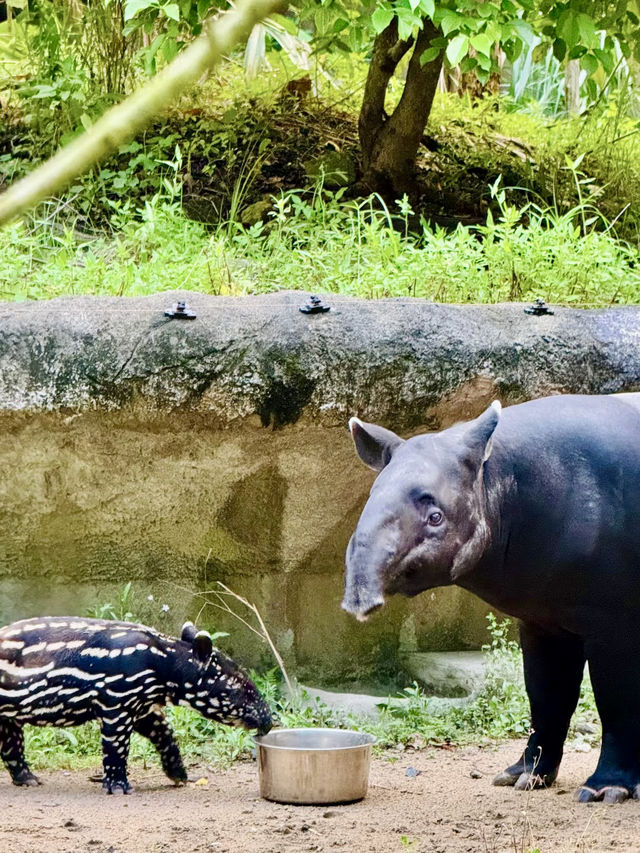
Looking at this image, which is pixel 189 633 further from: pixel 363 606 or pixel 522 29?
pixel 522 29

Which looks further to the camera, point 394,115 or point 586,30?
point 394,115

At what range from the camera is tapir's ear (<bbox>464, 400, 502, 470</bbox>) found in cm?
365

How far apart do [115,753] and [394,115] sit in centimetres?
534

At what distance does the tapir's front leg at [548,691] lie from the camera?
4305 millimetres

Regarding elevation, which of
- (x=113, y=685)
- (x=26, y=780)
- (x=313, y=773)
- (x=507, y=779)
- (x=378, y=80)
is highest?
(x=378, y=80)

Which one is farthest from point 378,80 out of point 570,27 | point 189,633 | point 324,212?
point 189,633

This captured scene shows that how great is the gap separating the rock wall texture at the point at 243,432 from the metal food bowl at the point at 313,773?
4.85ft

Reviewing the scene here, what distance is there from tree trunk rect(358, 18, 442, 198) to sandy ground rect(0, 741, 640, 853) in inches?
190

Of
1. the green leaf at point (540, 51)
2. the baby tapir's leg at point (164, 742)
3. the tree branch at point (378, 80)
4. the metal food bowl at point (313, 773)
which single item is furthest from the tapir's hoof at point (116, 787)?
the green leaf at point (540, 51)

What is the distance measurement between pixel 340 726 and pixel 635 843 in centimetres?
203

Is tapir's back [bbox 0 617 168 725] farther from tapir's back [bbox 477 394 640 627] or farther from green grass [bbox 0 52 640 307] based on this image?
green grass [bbox 0 52 640 307]

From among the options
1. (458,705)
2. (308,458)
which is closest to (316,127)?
(308,458)

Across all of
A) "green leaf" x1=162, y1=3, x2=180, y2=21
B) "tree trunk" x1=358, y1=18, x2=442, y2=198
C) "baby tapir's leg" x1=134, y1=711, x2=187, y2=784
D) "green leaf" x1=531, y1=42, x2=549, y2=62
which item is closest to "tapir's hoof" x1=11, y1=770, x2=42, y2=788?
"baby tapir's leg" x1=134, y1=711, x2=187, y2=784

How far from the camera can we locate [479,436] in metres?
→ 3.65
